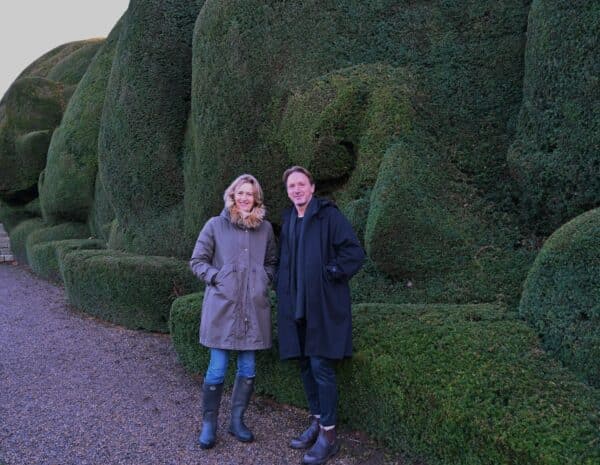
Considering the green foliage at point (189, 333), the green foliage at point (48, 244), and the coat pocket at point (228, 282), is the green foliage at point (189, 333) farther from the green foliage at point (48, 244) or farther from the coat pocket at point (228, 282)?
the green foliage at point (48, 244)

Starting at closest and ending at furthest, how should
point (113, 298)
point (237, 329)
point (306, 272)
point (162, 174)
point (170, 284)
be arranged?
point (306, 272) → point (237, 329) → point (170, 284) → point (113, 298) → point (162, 174)

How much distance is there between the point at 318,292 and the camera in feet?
11.1

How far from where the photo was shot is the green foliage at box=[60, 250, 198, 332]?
6727 millimetres

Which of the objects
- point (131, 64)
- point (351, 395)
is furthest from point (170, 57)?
point (351, 395)

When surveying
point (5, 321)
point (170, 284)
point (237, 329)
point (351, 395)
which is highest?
point (237, 329)

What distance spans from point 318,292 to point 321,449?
3.07 ft

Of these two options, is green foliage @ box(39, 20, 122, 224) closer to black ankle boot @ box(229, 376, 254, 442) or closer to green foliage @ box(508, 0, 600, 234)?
black ankle boot @ box(229, 376, 254, 442)

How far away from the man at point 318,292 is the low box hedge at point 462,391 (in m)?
0.31

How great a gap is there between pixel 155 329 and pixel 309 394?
370 centimetres

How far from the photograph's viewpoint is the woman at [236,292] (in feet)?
12.0

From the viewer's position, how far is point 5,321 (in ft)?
26.3

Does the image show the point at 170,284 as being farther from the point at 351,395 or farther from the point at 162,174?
the point at 351,395

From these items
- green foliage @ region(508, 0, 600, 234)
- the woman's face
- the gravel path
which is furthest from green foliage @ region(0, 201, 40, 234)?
green foliage @ region(508, 0, 600, 234)

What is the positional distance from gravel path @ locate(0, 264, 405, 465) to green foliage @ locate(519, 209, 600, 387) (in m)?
1.17
